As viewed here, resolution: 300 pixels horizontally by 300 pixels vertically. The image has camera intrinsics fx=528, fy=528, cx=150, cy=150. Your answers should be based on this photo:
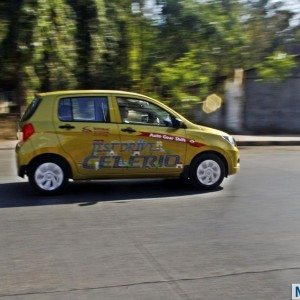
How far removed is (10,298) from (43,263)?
845 millimetres

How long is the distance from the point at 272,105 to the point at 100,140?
12.9 m

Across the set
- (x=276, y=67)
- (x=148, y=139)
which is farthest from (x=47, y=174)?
(x=276, y=67)

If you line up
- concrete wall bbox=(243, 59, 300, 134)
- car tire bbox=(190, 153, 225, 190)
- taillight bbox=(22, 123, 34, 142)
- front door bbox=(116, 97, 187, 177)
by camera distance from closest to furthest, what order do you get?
taillight bbox=(22, 123, 34, 142) < front door bbox=(116, 97, 187, 177) < car tire bbox=(190, 153, 225, 190) < concrete wall bbox=(243, 59, 300, 134)

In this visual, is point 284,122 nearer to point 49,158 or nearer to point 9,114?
point 9,114

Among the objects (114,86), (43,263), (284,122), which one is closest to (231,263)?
(43,263)

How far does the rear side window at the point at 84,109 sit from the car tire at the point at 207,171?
1705 mm

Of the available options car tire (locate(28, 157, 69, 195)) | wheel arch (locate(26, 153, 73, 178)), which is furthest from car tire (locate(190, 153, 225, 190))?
car tire (locate(28, 157, 69, 195))

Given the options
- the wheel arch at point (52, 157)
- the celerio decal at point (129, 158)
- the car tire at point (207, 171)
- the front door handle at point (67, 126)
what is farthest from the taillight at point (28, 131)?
the car tire at point (207, 171)

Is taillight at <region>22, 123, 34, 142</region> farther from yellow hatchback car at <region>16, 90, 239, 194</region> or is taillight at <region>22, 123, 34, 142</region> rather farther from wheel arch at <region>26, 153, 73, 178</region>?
wheel arch at <region>26, 153, 73, 178</region>

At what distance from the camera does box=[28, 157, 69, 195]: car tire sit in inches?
328

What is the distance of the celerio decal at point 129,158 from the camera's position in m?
8.38

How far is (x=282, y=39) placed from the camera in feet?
71.2

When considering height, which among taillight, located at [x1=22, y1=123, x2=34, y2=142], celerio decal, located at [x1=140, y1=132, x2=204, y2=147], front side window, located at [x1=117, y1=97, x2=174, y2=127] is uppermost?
front side window, located at [x1=117, y1=97, x2=174, y2=127]

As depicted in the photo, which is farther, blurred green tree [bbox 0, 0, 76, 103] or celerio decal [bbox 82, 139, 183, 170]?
blurred green tree [bbox 0, 0, 76, 103]
